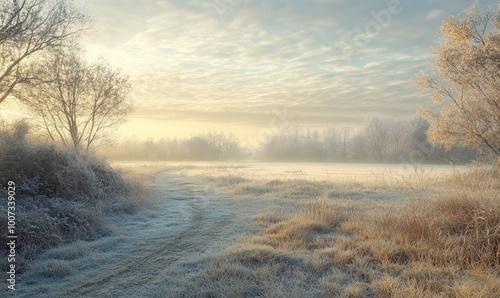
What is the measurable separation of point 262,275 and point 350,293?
1.71 meters

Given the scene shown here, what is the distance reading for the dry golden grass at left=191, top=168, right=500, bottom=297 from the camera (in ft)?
20.3

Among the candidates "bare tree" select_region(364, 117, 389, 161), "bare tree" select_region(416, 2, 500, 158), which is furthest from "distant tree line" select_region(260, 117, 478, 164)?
"bare tree" select_region(416, 2, 500, 158)

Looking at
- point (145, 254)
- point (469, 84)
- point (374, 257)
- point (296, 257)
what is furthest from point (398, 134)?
point (145, 254)

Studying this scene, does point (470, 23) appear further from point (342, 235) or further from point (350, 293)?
point (350, 293)

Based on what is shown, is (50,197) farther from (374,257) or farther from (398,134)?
(398,134)

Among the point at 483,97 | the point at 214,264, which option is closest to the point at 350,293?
the point at 214,264

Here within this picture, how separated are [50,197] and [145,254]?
4.75 m

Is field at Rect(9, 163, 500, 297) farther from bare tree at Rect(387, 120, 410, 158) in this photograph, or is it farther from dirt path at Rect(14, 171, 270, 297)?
bare tree at Rect(387, 120, 410, 158)

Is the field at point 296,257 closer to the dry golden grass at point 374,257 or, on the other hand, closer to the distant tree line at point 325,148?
the dry golden grass at point 374,257

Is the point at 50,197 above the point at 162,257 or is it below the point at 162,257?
above

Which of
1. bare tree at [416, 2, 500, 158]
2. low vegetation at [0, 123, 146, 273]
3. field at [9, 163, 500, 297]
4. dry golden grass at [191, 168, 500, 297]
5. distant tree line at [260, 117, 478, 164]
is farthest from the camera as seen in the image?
distant tree line at [260, 117, 478, 164]

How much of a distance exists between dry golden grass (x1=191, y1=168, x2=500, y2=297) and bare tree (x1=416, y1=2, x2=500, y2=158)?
16.2 meters

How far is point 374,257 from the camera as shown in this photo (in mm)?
7668

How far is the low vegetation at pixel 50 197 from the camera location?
349 inches
